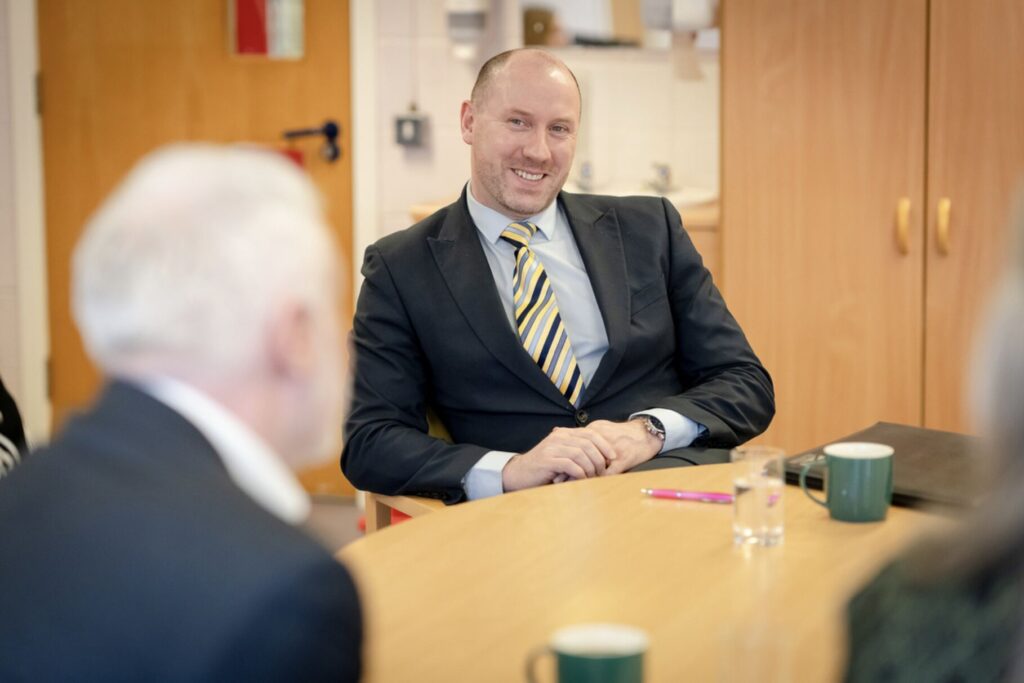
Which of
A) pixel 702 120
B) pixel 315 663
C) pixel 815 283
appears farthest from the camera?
pixel 702 120

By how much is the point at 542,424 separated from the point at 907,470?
2.56 feet

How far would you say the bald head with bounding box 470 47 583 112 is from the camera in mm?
2576

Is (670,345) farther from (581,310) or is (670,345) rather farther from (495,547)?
(495,547)

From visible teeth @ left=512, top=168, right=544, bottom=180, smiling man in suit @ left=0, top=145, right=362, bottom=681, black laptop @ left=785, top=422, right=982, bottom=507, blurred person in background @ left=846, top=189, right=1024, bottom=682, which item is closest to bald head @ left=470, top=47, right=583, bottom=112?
visible teeth @ left=512, top=168, right=544, bottom=180

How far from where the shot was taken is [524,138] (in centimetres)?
257

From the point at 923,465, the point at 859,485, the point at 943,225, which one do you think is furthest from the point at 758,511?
the point at 943,225

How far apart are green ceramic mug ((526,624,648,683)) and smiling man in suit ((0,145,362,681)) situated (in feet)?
0.60

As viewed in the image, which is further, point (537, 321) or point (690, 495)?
point (537, 321)

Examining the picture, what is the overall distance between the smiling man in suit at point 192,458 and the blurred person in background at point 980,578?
1.28ft

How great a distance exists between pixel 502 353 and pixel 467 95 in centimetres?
198

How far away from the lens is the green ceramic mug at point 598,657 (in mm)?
1067

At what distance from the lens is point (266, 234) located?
1.05 m

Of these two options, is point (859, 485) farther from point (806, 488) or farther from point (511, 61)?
point (511, 61)

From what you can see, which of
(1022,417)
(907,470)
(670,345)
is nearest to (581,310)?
(670,345)
